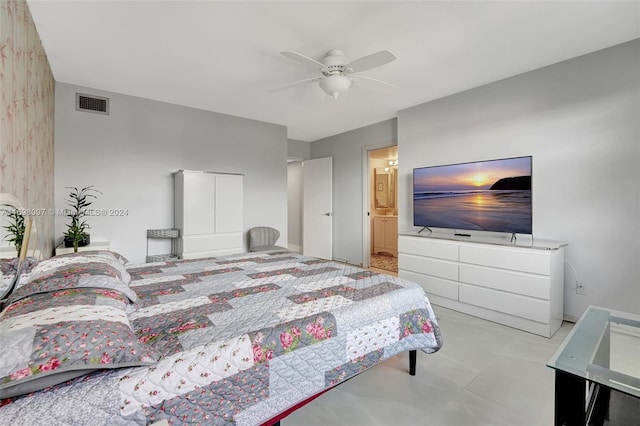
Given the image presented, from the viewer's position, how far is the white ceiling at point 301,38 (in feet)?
6.94

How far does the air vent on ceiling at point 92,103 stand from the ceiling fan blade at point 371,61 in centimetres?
311

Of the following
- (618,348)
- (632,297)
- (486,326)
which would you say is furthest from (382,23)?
(632,297)

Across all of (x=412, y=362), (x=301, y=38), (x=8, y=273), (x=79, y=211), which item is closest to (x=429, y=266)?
(x=412, y=362)

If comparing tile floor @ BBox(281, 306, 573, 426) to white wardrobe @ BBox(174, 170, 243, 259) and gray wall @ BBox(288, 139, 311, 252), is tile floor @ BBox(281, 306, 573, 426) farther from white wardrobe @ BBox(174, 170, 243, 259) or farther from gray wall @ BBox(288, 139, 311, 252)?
gray wall @ BBox(288, 139, 311, 252)

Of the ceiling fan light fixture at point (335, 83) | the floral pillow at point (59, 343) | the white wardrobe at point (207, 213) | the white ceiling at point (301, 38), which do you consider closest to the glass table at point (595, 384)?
the floral pillow at point (59, 343)

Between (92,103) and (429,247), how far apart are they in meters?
4.44

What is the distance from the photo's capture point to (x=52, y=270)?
151 centimetres

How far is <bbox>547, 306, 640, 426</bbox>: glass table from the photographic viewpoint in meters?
1.15

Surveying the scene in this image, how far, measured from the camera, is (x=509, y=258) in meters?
2.91

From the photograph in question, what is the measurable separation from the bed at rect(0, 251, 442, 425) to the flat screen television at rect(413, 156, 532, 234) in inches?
72.9

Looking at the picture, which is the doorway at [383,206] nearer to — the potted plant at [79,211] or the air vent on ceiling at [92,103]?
the air vent on ceiling at [92,103]

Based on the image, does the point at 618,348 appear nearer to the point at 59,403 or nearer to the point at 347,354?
the point at 347,354

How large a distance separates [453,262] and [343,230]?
2582mm

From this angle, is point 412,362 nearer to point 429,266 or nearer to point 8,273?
point 429,266
